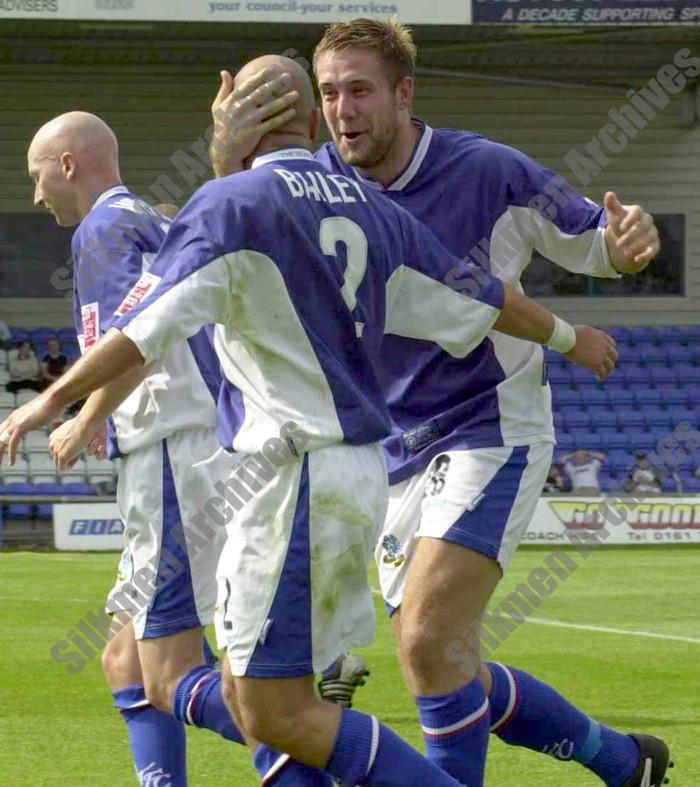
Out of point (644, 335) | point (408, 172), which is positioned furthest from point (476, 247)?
point (644, 335)

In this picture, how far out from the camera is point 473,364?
486cm

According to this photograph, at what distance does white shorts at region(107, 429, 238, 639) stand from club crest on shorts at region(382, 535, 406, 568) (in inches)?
19.9

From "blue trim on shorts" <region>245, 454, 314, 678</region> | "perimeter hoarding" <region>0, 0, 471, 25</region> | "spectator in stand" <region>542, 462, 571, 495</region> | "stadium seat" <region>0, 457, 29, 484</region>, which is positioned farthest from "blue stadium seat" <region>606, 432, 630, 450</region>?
"blue trim on shorts" <region>245, 454, 314, 678</region>

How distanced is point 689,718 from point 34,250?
18.3m

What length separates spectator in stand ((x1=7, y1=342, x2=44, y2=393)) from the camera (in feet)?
70.7

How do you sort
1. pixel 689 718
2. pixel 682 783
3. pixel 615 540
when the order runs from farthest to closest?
pixel 615 540 < pixel 689 718 < pixel 682 783

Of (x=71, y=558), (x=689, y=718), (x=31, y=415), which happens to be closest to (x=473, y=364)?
(x=31, y=415)

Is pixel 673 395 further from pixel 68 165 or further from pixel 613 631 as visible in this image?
pixel 68 165

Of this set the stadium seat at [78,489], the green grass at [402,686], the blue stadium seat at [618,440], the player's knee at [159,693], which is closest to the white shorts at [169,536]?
the player's knee at [159,693]

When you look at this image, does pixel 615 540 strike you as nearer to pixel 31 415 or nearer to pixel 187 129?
pixel 187 129

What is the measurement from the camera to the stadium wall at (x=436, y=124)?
24.0 meters

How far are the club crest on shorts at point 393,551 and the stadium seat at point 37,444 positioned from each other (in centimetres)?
1672

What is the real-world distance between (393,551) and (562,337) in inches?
38.9

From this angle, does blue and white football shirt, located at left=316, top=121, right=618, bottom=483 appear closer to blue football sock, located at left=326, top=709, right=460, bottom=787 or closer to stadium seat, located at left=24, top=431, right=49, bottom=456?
blue football sock, located at left=326, top=709, right=460, bottom=787
